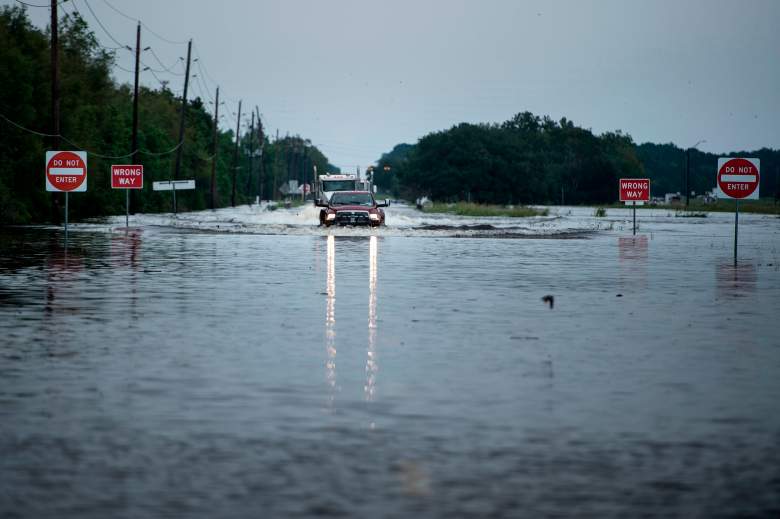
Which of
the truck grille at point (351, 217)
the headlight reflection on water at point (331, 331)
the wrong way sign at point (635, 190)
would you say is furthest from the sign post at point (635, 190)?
the headlight reflection on water at point (331, 331)

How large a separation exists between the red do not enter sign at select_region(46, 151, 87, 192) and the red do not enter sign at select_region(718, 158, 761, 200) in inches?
627

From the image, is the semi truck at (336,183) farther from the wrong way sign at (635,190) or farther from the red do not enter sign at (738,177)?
the red do not enter sign at (738,177)

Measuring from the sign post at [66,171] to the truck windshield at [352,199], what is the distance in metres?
16.9

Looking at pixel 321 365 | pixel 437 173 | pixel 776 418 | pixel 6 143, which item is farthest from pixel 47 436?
pixel 437 173

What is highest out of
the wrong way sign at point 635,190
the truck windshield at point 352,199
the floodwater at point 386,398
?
the wrong way sign at point 635,190

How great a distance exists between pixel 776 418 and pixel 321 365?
418 cm

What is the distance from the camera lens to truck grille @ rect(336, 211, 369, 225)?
47.1m

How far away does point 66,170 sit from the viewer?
32.1m

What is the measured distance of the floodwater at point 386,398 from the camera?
6.56 metres

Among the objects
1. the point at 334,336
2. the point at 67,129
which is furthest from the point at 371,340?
the point at 67,129

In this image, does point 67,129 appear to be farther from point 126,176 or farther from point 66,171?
point 66,171

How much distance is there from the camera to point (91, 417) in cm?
870

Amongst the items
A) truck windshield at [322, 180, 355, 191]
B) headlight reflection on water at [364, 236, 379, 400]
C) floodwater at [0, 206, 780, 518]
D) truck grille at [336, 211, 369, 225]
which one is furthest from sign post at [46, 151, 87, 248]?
truck windshield at [322, 180, 355, 191]

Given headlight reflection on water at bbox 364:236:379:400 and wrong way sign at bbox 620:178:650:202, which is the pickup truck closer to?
wrong way sign at bbox 620:178:650:202
